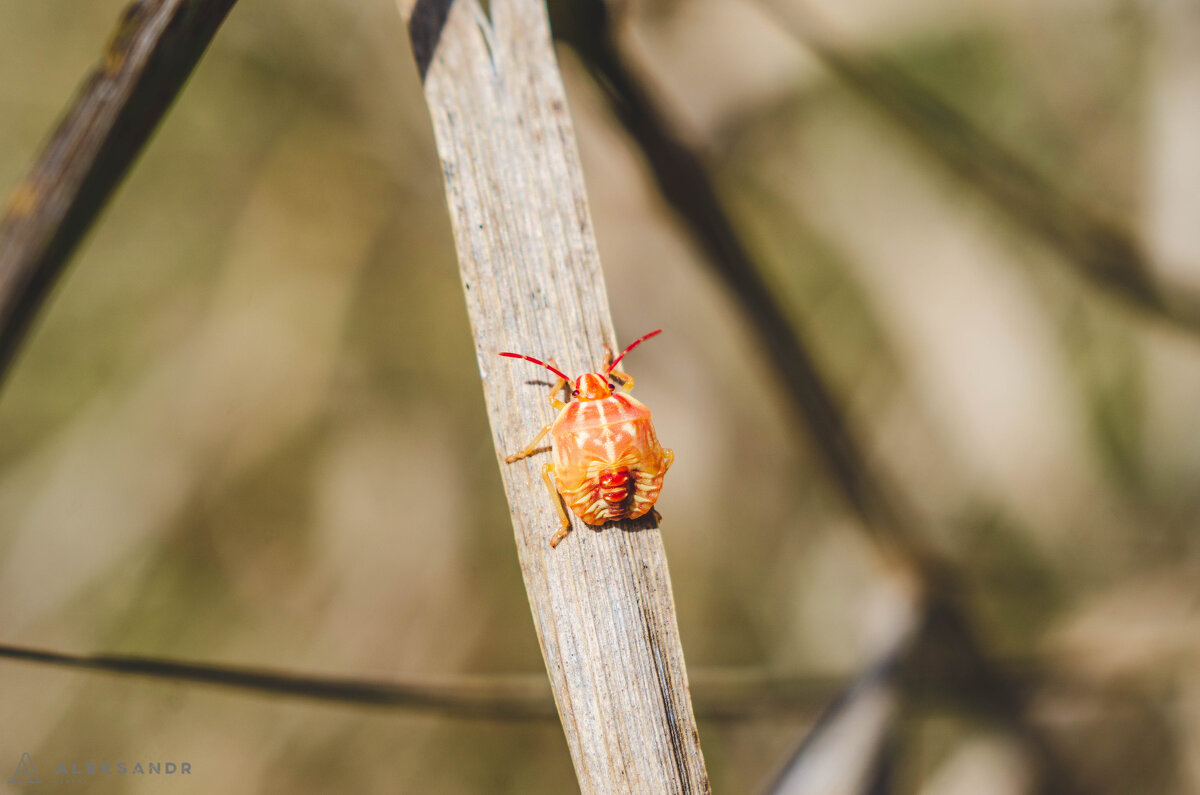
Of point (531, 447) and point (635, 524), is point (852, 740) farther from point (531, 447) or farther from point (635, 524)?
point (531, 447)

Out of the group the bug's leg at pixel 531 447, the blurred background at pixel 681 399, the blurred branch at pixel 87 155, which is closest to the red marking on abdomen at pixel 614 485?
the bug's leg at pixel 531 447

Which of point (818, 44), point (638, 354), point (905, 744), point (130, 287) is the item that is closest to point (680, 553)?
point (638, 354)

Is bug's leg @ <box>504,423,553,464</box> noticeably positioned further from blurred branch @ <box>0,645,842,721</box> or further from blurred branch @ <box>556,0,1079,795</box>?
blurred branch @ <box>556,0,1079,795</box>

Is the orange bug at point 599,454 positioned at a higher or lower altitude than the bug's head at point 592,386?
lower

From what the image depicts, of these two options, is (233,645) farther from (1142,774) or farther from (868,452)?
(1142,774)

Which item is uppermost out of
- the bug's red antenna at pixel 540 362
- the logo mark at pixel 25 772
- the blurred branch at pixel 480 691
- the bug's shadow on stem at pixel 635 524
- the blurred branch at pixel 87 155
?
the blurred branch at pixel 87 155

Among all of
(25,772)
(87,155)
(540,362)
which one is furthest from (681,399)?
(25,772)

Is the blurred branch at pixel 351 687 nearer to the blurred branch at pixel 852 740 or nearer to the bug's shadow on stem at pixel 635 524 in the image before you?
the bug's shadow on stem at pixel 635 524
